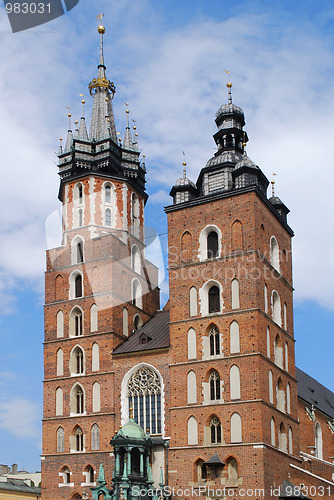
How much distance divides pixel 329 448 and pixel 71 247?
75.3ft

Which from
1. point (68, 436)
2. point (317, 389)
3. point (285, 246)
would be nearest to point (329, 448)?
point (317, 389)

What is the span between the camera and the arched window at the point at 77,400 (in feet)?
125

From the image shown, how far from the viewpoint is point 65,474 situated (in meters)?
37.2

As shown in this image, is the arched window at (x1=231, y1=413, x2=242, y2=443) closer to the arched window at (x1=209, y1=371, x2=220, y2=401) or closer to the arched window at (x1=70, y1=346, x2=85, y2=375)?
the arched window at (x1=209, y1=371, x2=220, y2=401)

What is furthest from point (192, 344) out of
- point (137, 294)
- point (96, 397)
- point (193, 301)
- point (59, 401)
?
point (59, 401)

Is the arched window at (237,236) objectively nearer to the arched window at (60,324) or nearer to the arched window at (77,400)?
the arched window at (60,324)

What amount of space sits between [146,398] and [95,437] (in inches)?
134

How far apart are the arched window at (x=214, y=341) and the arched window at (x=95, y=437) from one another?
727 centimetres

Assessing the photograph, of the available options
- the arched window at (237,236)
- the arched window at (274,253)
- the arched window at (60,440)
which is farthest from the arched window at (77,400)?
the arched window at (274,253)

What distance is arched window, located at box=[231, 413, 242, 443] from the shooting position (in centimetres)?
3291

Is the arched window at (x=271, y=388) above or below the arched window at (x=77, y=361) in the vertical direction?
below

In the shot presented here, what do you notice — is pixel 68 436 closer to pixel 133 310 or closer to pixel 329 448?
pixel 133 310

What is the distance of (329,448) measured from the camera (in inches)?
1959

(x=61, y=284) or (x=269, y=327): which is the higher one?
(x=61, y=284)
